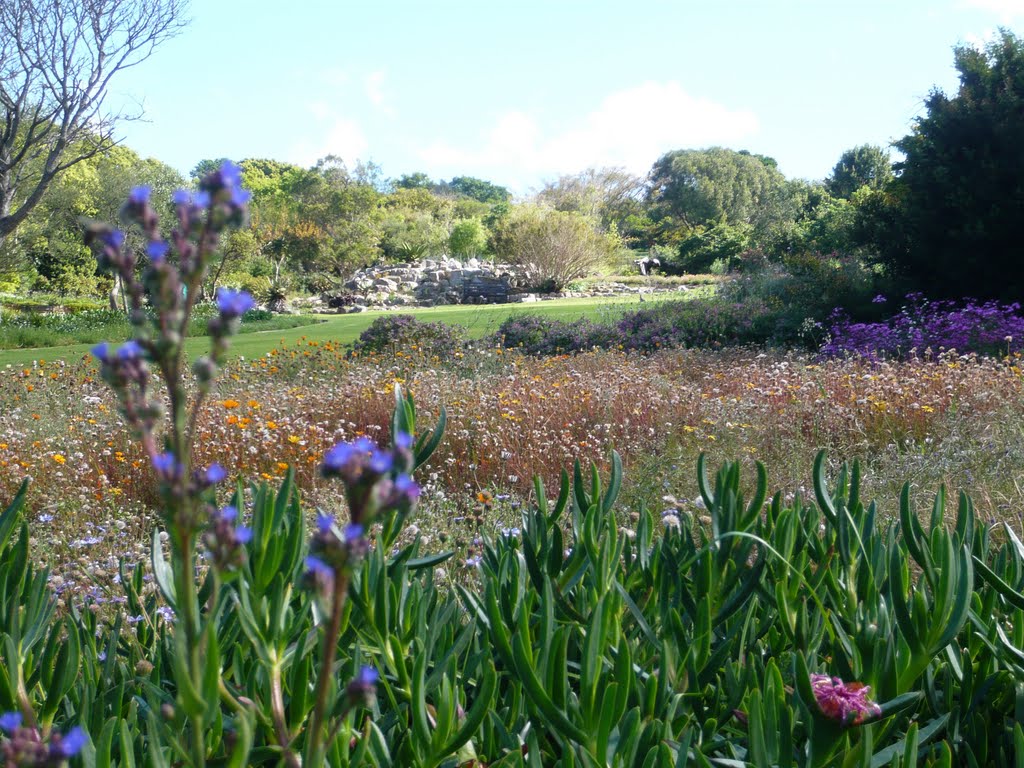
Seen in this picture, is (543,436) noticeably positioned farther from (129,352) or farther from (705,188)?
(705,188)

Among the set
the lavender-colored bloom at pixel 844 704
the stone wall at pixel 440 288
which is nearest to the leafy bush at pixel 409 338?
the lavender-colored bloom at pixel 844 704

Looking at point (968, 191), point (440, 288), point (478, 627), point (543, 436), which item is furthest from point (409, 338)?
point (440, 288)

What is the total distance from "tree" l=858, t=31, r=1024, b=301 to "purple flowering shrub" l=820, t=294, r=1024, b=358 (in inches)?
17.3

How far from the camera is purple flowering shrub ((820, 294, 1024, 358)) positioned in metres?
8.71

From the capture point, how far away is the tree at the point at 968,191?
404 inches

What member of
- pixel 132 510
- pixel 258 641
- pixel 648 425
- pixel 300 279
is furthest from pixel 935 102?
pixel 300 279

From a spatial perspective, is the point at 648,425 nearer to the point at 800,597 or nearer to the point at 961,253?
the point at 800,597

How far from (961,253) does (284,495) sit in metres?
11.1

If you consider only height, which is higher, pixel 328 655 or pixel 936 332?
pixel 328 655

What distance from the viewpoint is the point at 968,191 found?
10.3m

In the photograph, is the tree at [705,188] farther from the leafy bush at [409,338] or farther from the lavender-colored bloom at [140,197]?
the lavender-colored bloom at [140,197]

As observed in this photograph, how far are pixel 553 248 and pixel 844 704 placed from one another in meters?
31.0

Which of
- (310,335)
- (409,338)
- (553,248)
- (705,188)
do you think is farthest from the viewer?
(705,188)

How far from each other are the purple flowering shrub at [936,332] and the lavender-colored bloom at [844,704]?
8055 mm
